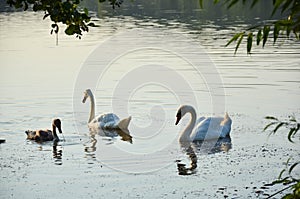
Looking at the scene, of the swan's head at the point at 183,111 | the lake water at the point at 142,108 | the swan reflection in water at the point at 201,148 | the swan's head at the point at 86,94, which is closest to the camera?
the lake water at the point at 142,108

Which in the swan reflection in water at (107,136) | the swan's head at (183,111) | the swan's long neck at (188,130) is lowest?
the swan reflection in water at (107,136)

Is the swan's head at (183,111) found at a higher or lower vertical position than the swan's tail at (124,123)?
higher

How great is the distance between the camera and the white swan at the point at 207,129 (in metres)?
14.0

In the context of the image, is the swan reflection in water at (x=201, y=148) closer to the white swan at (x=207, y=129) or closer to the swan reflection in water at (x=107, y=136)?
the white swan at (x=207, y=129)

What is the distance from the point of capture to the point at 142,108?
16453 millimetres

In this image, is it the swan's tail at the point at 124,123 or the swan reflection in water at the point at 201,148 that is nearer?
the swan reflection in water at the point at 201,148

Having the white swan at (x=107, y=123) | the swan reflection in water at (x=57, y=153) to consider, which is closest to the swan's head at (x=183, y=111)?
the white swan at (x=107, y=123)

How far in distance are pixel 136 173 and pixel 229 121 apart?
138 inches

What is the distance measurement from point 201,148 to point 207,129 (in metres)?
0.88

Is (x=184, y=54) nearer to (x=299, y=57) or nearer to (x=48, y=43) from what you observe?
(x=299, y=57)

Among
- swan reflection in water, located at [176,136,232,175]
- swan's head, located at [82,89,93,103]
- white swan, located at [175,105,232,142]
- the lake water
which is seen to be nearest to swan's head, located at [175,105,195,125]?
white swan, located at [175,105,232,142]

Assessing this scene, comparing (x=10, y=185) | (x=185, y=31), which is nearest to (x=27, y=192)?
(x=10, y=185)

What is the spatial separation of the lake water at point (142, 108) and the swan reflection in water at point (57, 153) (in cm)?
2

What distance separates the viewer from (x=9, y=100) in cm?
1770
